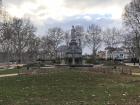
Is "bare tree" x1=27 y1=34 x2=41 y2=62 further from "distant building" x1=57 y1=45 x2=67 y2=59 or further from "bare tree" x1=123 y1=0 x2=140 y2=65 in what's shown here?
"bare tree" x1=123 y1=0 x2=140 y2=65

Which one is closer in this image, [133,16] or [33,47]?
[133,16]

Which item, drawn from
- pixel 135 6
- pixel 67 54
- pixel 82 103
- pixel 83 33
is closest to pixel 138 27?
pixel 135 6

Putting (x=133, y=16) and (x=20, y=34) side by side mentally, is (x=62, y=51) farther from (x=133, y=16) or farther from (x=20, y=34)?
(x=133, y=16)

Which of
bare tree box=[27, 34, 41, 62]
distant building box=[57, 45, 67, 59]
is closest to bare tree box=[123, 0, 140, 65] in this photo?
distant building box=[57, 45, 67, 59]

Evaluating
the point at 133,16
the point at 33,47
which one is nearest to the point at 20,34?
the point at 33,47

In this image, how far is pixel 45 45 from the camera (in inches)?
5901

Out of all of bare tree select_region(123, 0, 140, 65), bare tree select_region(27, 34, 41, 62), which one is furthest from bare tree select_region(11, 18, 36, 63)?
bare tree select_region(123, 0, 140, 65)

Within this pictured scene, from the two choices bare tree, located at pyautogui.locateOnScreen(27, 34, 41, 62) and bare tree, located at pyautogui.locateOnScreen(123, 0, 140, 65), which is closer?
bare tree, located at pyautogui.locateOnScreen(123, 0, 140, 65)

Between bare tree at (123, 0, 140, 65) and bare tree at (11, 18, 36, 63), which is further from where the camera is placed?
bare tree at (11, 18, 36, 63)

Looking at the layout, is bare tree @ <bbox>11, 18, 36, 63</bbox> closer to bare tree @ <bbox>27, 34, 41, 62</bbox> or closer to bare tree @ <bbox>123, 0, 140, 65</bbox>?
bare tree @ <bbox>27, 34, 41, 62</bbox>

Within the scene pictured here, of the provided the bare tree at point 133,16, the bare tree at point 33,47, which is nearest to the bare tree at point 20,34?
the bare tree at point 33,47

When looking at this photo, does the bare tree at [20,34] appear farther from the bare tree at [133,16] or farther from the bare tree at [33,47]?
the bare tree at [133,16]

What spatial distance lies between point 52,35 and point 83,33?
11.4m

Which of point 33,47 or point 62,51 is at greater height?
point 33,47
